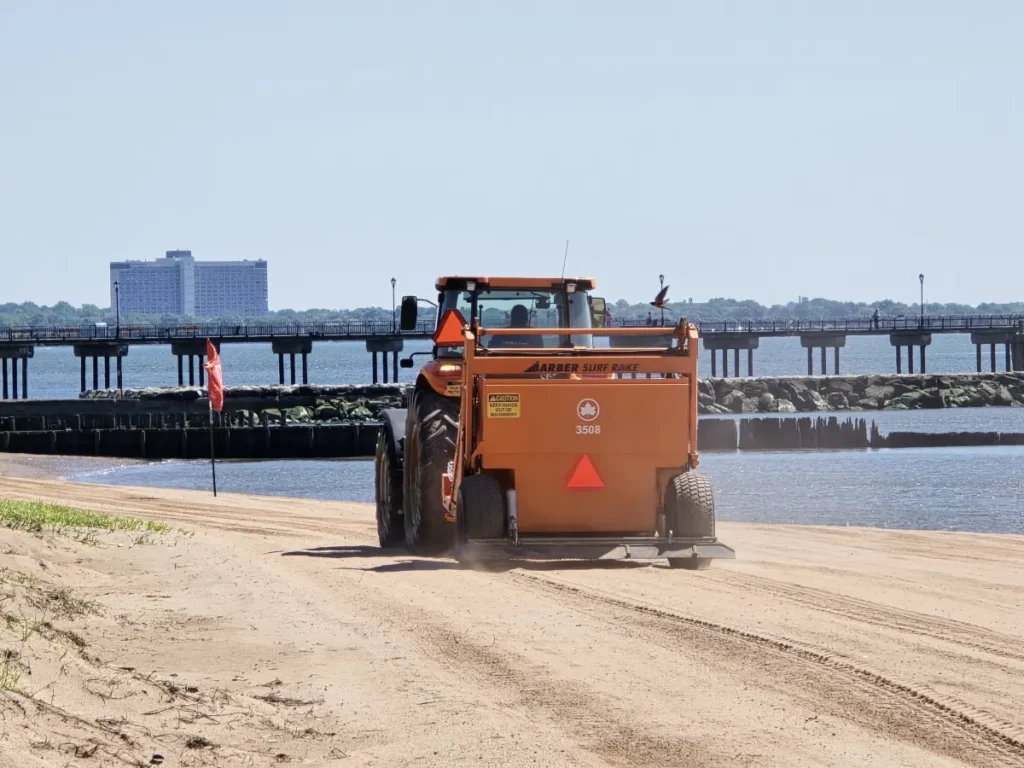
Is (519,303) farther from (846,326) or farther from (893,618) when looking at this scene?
(846,326)

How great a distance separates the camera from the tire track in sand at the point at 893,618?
31.6ft

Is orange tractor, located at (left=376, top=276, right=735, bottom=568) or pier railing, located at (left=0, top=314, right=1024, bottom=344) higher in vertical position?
pier railing, located at (left=0, top=314, right=1024, bottom=344)

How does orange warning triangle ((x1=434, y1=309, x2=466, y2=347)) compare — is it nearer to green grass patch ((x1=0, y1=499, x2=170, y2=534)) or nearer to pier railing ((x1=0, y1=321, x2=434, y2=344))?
green grass patch ((x1=0, y1=499, x2=170, y2=534))

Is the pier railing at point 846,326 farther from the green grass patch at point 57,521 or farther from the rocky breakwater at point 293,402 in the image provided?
the green grass patch at point 57,521

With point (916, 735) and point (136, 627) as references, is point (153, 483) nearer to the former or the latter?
point (136, 627)

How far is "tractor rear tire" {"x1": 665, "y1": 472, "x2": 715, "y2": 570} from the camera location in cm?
1321

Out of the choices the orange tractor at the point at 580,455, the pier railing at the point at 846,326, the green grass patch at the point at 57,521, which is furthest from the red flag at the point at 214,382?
the pier railing at the point at 846,326

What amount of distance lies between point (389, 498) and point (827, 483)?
80.4 feet

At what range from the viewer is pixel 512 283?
1504cm

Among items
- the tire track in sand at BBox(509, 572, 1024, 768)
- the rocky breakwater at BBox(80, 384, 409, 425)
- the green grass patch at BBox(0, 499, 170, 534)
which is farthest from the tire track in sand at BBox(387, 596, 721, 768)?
the rocky breakwater at BBox(80, 384, 409, 425)

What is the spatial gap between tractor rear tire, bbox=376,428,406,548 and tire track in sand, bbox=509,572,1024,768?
18.5 feet

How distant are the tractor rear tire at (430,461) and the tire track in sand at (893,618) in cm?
300

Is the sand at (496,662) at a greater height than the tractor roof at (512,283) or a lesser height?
lesser

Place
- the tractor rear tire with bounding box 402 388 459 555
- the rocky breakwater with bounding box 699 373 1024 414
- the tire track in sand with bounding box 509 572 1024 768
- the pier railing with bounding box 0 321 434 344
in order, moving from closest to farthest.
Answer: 1. the tire track in sand with bounding box 509 572 1024 768
2. the tractor rear tire with bounding box 402 388 459 555
3. the rocky breakwater with bounding box 699 373 1024 414
4. the pier railing with bounding box 0 321 434 344
